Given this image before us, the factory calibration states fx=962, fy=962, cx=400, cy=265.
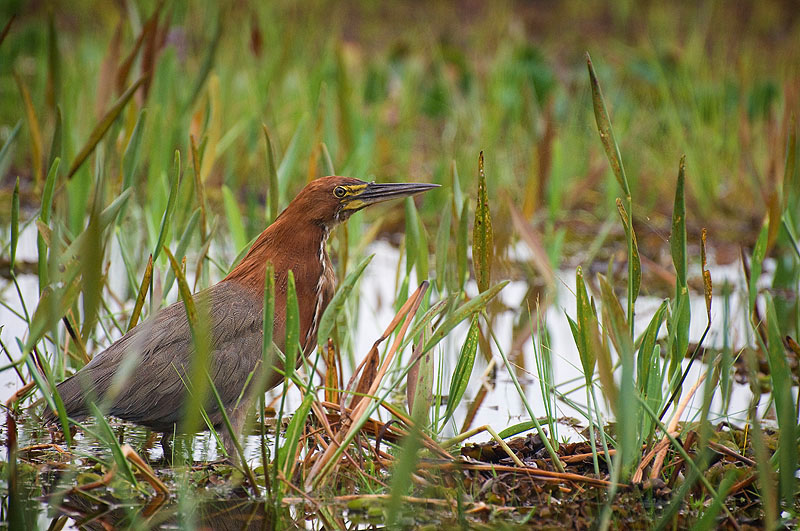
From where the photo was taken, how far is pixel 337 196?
3.44m

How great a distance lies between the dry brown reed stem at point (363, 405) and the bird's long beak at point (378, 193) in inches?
25.5

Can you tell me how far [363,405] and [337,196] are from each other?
947 millimetres

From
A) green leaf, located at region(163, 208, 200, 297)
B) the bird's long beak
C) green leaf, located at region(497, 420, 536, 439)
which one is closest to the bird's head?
the bird's long beak

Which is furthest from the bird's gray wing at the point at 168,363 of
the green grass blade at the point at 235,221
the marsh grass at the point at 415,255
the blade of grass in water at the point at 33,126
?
the blade of grass in water at the point at 33,126

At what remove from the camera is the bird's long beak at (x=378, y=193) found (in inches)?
136

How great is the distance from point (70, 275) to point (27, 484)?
61cm

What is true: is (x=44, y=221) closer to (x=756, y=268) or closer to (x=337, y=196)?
(x=337, y=196)

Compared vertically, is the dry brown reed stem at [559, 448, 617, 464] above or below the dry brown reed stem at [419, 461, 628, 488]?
above

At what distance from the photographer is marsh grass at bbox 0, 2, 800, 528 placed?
2.53 m

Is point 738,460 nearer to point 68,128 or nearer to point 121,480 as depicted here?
point 121,480

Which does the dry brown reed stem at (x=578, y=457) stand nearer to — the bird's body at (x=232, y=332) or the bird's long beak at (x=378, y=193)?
the bird's body at (x=232, y=332)

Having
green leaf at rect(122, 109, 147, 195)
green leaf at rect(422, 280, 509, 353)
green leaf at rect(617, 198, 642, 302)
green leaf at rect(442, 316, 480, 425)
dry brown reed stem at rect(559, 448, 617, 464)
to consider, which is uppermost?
green leaf at rect(122, 109, 147, 195)

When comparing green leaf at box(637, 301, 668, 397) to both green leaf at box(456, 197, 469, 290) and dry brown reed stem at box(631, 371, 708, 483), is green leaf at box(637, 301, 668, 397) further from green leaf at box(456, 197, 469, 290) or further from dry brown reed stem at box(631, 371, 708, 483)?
green leaf at box(456, 197, 469, 290)

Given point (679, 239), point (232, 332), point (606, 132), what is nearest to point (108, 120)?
point (232, 332)
